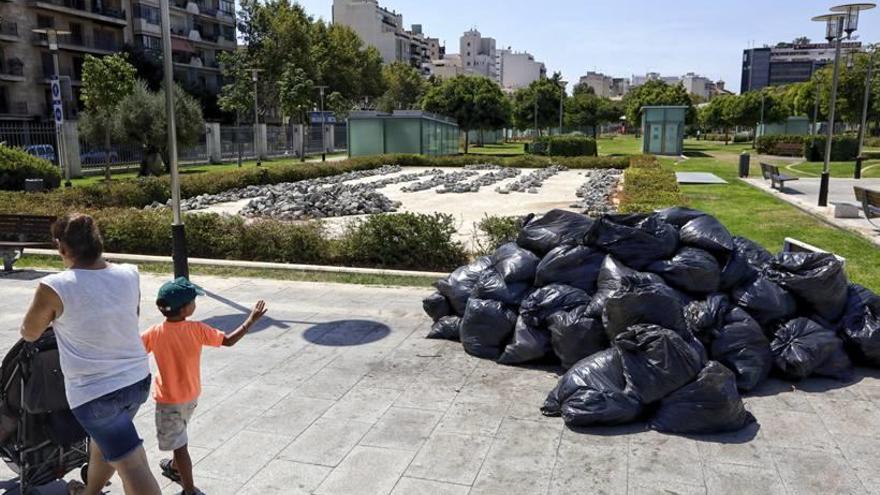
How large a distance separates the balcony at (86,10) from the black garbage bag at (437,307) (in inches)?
1957

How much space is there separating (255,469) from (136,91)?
30570 mm

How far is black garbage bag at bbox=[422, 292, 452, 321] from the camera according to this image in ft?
22.4

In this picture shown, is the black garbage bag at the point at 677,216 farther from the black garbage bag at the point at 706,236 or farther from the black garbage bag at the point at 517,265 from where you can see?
the black garbage bag at the point at 517,265

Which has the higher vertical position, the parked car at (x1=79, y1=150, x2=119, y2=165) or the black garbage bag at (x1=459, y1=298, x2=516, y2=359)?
the parked car at (x1=79, y1=150, x2=119, y2=165)

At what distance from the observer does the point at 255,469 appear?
4.11 m

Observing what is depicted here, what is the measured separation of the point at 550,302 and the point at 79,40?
179ft

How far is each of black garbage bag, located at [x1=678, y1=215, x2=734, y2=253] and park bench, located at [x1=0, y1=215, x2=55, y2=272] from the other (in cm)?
861

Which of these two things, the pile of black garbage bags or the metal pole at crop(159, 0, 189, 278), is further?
the metal pole at crop(159, 0, 189, 278)

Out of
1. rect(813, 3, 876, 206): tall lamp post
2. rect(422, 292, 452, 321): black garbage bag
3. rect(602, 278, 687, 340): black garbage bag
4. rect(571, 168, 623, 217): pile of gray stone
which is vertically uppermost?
rect(813, 3, 876, 206): tall lamp post

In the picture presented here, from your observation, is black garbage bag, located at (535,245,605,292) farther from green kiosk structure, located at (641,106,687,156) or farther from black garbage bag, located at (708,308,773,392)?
green kiosk structure, located at (641,106,687,156)

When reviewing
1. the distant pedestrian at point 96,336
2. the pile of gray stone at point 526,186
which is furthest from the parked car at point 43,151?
the distant pedestrian at point 96,336

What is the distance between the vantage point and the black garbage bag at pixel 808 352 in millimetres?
5375

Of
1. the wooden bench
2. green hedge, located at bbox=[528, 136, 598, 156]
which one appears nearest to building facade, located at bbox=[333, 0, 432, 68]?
green hedge, located at bbox=[528, 136, 598, 156]

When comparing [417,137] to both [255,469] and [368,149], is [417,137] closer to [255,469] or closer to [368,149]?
[368,149]
